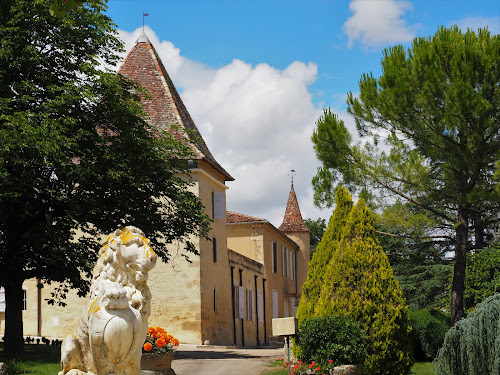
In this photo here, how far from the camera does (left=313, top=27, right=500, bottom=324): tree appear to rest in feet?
64.5

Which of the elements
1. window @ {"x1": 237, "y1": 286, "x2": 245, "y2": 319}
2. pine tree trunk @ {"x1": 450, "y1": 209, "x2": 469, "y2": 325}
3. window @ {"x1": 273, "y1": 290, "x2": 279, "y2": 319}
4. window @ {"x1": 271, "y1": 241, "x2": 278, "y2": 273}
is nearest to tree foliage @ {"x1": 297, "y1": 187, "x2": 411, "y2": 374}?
pine tree trunk @ {"x1": 450, "y1": 209, "x2": 469, "y2": 325}

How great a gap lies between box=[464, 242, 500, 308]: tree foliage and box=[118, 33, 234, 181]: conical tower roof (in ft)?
36.6

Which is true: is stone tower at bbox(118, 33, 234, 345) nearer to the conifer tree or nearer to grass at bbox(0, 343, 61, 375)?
grass at bbox(0, 343, 61, 375)

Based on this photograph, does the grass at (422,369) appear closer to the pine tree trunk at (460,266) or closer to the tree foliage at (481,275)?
the pine tree trunk at (460,266)

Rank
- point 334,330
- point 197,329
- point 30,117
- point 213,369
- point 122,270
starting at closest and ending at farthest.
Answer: point 122,270
point 334,330
point 213,369
point 30,117
point 197,329

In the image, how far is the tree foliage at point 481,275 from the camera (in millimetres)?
24016

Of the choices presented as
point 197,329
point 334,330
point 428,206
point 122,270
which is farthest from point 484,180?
point 122,270

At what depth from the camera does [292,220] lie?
52.1 meters

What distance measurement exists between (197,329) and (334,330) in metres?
14.6

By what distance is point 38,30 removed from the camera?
20453 mm

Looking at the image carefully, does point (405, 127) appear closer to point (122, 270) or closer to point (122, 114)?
point (122, 114)

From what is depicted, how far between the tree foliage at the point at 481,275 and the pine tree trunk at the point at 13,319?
14.5 m

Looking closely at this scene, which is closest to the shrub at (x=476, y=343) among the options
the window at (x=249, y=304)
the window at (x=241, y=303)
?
the window at (x=241, y=303)

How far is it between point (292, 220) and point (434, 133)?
31.9 meters
